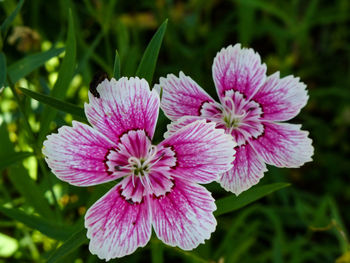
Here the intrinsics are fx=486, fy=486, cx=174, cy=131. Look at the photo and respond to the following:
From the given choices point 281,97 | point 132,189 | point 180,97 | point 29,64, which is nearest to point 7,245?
point 29,64

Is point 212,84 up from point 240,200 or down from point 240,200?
down

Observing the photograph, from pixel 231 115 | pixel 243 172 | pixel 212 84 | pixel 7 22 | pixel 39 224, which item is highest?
pixel 7 22

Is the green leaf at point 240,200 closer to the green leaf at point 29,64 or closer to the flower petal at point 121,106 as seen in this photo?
the flower petal at point 121,106

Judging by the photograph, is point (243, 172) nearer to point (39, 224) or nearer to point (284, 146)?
point (284, 146)

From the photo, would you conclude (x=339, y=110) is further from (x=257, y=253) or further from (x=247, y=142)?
(x=247, y=142)

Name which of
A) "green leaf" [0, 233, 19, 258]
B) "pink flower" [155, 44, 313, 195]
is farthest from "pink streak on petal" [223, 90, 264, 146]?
"green leaf" [0, 233, 19, 258]

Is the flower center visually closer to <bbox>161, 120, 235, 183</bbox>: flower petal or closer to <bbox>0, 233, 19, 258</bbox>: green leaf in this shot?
<bbox>161, 120, 235, 183</bbox>: flower petal

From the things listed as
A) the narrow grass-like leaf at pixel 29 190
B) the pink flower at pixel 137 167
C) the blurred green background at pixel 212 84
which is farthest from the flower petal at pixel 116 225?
the blurred green background at pixel 212 84

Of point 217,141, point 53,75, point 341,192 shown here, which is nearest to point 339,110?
point 341,192
